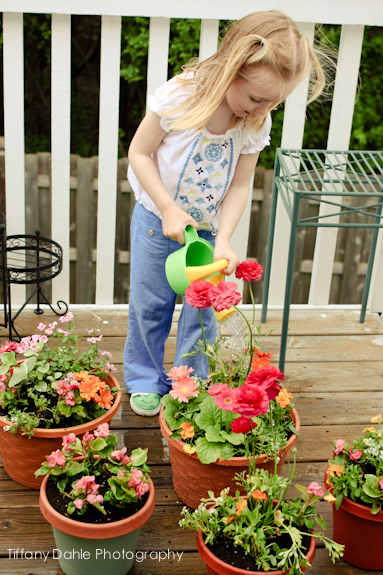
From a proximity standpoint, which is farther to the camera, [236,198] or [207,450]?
[236,198]

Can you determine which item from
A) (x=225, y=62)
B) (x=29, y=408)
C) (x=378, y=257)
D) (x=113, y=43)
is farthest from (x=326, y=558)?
(x=113, y=43)

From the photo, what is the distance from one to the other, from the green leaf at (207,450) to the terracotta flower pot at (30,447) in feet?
0.98

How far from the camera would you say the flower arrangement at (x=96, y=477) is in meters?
1.18

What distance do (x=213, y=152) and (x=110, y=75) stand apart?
1.01m

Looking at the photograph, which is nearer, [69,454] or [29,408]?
[69,454]

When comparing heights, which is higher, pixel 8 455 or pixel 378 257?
pixel 378 257

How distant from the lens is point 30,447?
56.8 inches

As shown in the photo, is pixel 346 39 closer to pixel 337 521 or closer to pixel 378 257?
pixel 378 257

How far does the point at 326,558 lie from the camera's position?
53.2 inches

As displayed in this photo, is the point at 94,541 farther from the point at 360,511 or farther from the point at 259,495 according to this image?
the point at 360,511

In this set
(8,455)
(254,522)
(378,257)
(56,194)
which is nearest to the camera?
(254,522)

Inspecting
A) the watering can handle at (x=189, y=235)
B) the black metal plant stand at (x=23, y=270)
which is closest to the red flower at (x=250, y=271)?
the watering can handle at (x=189, y=235)

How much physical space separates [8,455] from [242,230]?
1553 millimetres

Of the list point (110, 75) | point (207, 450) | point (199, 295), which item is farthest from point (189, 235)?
point (110, 75)
